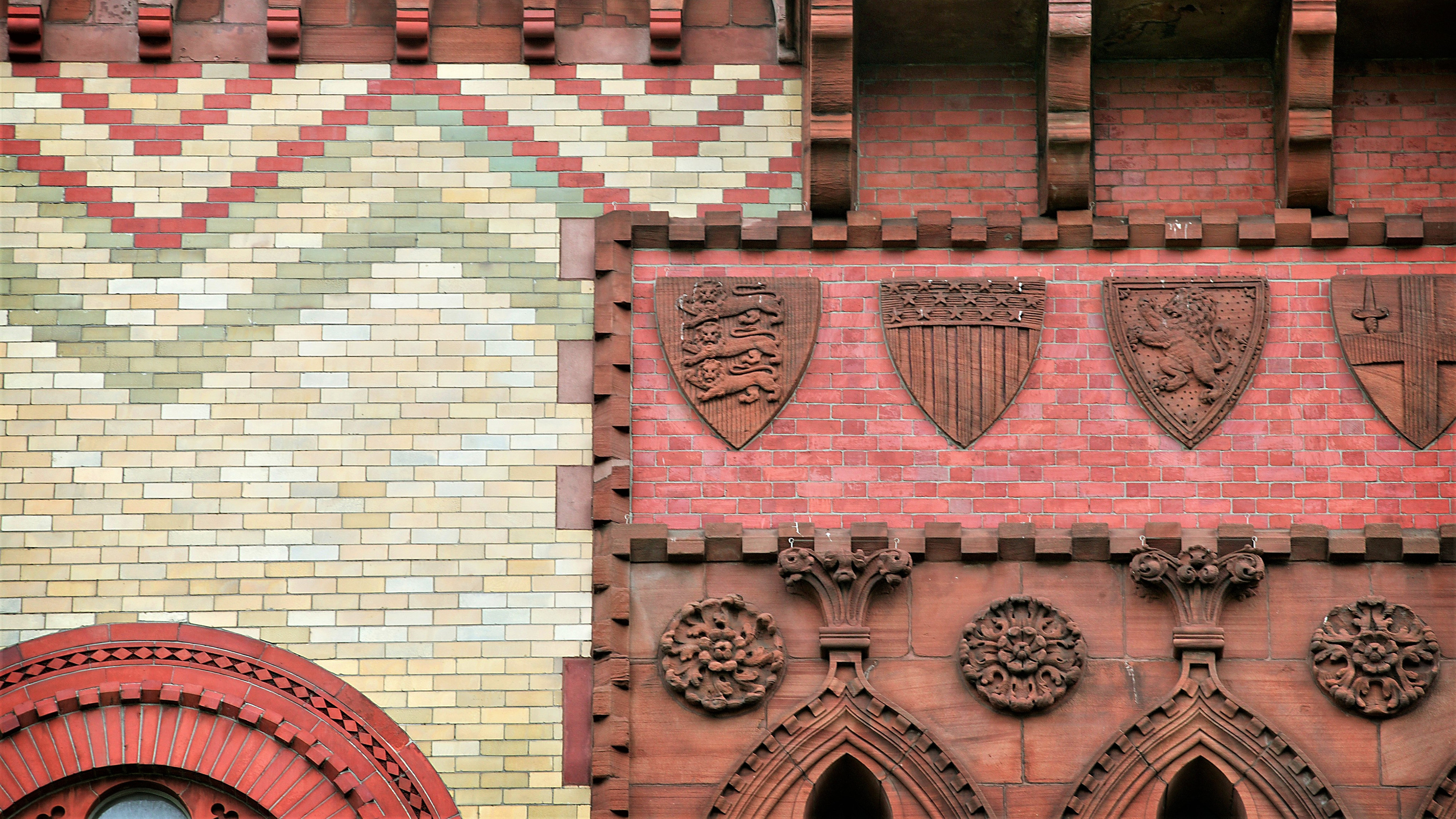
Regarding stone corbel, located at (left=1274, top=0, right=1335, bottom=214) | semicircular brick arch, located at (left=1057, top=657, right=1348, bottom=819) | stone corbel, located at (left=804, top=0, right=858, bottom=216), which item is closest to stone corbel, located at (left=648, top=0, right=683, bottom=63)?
stone corbel, located at (left=804, top=0, right=858, bottom=216)

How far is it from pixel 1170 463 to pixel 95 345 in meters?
5.70

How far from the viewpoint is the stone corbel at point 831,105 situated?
36.6 ft

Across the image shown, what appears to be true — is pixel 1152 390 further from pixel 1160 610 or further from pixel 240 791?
pixel 240 791

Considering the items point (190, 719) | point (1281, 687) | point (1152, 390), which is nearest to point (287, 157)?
point (190, 719)

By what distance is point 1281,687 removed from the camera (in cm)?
1041

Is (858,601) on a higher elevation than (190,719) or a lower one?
higher

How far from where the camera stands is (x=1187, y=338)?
10.9m

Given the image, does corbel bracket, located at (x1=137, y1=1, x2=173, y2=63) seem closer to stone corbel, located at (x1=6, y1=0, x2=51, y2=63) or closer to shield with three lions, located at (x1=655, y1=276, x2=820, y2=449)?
stone corbel, located at (x1=6, y1=0, x2=51, y2=63)

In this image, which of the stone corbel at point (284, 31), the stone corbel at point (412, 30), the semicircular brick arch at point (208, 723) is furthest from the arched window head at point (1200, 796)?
the stone corbel at point (284, 31)

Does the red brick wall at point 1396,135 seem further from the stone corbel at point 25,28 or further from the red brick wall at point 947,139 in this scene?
the stone corbel at point 25,28

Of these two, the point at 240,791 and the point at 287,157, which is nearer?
the point at 240,791

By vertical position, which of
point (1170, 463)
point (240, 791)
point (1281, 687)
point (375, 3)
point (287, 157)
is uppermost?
point (375, 3)

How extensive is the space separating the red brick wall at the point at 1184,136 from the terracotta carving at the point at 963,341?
0.87 m

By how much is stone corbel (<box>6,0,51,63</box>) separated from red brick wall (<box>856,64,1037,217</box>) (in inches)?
179
